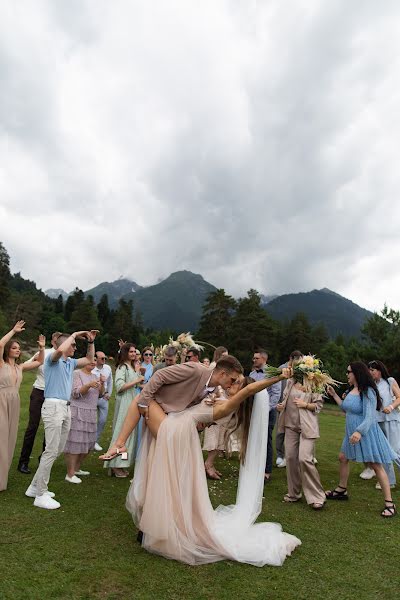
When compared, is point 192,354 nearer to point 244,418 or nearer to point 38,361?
point 38,361

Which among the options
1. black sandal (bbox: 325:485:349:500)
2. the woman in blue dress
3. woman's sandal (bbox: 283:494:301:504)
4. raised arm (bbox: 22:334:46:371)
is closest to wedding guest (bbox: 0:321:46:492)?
raised arm (bbox: 22:334:46:371)

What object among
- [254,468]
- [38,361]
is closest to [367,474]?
[254,468]

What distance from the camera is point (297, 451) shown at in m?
7.43

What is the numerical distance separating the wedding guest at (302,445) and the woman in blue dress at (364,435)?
19.7 inches

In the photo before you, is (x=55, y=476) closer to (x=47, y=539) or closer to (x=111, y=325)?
(x=47, y=539)

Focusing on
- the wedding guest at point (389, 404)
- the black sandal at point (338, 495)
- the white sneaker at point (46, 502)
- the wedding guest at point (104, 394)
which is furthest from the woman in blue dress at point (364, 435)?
the wedding guest at point (104, 394)

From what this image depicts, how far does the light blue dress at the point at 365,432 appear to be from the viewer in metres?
7.02

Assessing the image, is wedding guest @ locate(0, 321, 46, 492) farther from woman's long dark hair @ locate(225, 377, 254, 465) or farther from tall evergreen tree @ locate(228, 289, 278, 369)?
tall evergreen tree @ locate(228, 289, 278, 369)

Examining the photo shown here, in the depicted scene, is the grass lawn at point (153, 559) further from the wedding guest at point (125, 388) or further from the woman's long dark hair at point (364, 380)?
the woman's long dark hair at point (364, 380)

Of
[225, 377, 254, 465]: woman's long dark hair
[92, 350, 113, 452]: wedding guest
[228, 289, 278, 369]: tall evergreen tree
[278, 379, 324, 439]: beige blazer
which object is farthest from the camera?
[228, 289, 278, 369]: tall evergreen tree

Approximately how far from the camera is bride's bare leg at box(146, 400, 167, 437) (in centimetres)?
514

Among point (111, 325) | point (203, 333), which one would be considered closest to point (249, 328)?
point (203, 333)

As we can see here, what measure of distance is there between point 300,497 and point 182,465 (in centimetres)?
363

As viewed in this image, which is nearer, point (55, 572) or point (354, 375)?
point (55, 572)
